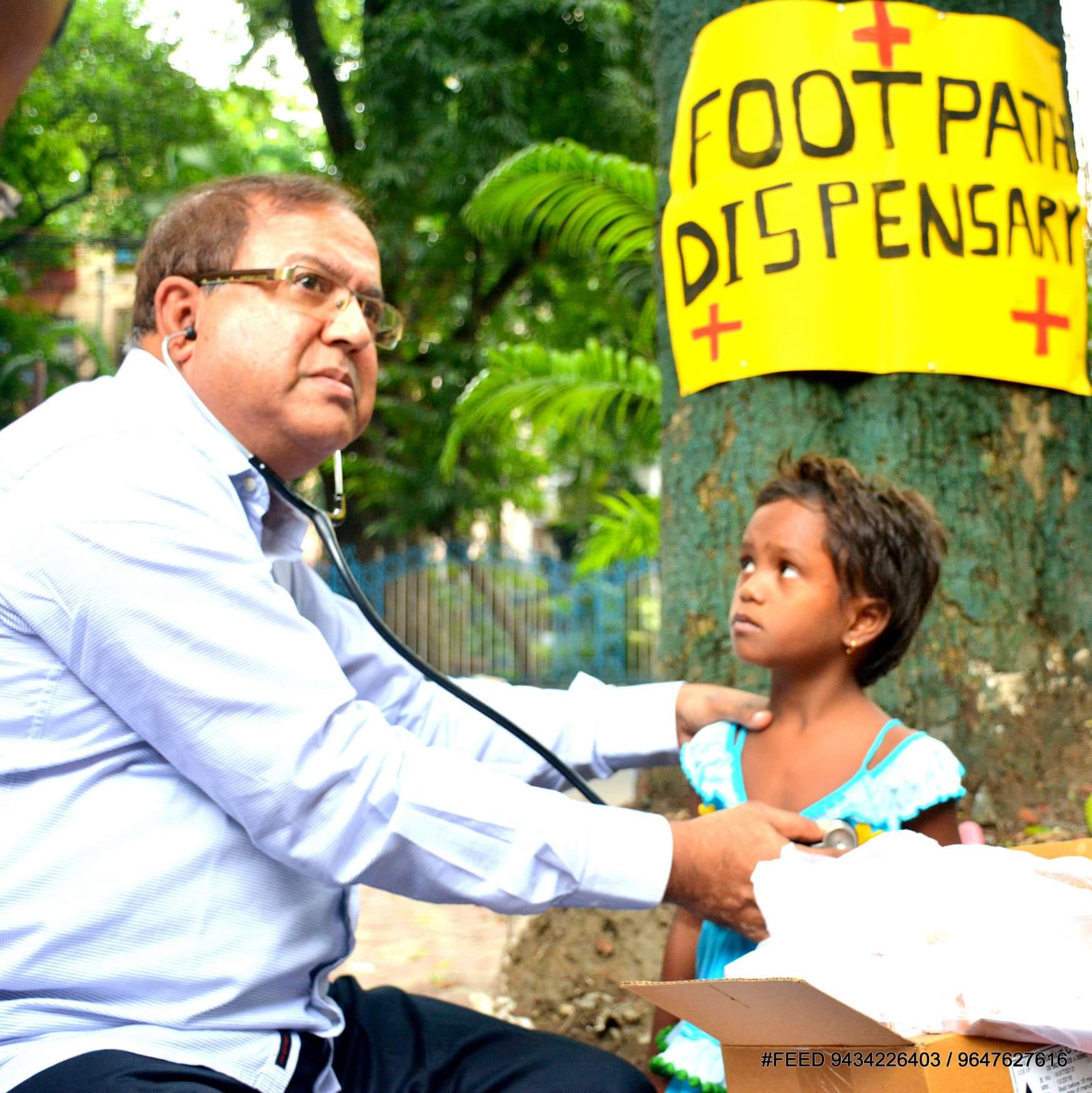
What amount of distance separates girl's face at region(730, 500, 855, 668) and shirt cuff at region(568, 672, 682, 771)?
0.78 feet

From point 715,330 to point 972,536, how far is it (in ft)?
2.51

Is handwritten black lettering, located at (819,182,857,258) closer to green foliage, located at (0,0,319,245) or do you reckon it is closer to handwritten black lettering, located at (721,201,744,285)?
handwritten black lettering, located at (721,201,744,285)

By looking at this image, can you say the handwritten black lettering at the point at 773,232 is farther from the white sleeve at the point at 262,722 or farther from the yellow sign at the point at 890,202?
the white sleeve at the point at 262,722

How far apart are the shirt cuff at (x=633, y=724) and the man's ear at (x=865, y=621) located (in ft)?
1.18

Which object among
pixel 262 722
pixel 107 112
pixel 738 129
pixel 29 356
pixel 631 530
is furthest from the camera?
pixel 107 112

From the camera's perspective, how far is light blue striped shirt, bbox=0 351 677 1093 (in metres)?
1.56

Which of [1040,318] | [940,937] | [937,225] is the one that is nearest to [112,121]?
[937,225]

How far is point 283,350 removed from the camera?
78.6 inches

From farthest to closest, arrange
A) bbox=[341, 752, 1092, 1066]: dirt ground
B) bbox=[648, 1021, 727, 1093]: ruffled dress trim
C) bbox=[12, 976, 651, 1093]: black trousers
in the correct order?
bbox=[341, 752, 1092, 1066]: dirt ground, bbox=[648, 1021, 727, 1093]: ruffled dress trim, bbox=[12, 976, 651, 1093]: black trousers

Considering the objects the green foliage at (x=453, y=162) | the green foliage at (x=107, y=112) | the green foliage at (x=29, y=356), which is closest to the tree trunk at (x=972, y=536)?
the green foliage at (x=453, y=162)

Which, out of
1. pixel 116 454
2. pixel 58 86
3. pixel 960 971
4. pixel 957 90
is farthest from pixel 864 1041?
pixel 58 86

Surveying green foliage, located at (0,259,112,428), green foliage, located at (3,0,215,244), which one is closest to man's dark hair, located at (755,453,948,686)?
green foliage, located at (0,259,112,428)

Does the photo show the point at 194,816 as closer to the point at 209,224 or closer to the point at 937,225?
the point at 209,224

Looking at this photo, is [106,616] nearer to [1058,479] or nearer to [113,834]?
[113,834]
